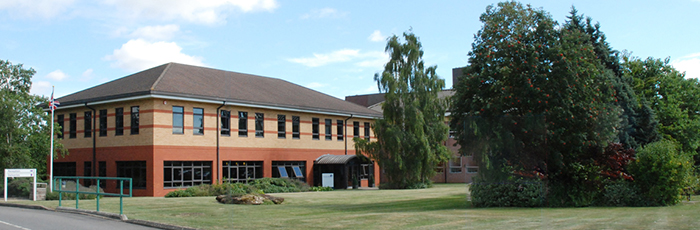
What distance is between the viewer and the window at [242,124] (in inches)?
1377

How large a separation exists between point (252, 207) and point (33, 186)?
11.0m

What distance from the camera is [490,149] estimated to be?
18172 mm

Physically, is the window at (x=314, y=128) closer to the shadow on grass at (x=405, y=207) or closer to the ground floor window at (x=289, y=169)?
the ground floor window at (x=289, y=169)

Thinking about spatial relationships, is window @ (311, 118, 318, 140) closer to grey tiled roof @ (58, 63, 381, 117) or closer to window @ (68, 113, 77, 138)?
grey tiled roof @ (58, 63, 381, 117)

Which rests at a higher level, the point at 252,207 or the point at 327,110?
the point at 327,110

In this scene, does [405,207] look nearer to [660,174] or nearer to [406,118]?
[660,174]

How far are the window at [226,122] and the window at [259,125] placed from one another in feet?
6.92

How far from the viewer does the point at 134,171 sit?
31766 millimetres

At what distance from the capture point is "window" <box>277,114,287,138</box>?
37.6 meters

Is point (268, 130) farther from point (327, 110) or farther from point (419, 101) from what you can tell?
point (419, 101)

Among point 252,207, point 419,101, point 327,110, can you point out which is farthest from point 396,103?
point 252,207

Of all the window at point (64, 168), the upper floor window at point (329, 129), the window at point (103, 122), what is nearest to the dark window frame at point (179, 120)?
the window at point (103, 122)

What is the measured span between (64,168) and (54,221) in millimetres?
22833

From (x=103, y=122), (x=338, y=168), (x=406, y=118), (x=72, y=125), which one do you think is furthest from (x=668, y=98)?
(x=72, y=125)
